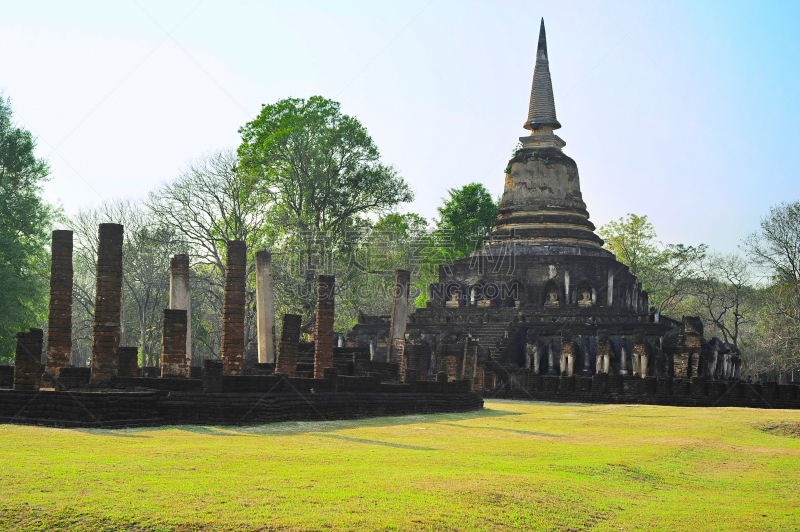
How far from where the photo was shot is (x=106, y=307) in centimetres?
1692

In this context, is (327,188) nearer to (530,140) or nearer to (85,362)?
(530,140)

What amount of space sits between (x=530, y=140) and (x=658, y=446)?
3314 centimetres

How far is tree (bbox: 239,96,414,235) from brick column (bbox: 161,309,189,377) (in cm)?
2112

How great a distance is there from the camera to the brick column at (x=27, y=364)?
14812 mm

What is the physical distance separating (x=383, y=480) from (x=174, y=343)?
11.0m

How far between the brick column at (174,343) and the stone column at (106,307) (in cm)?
157

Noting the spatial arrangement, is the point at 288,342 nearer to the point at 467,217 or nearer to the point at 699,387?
the point at 699,387

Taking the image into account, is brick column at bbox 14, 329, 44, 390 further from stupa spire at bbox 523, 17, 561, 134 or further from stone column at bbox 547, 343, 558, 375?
stupa spire at bbox 523, 17, 561, 134

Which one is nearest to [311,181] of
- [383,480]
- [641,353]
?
[641,353]

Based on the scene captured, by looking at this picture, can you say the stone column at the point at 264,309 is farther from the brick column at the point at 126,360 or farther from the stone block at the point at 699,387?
the stone block at the point at 699,387

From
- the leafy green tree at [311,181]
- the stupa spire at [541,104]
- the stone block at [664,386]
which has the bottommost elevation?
the stone block at [664,386]

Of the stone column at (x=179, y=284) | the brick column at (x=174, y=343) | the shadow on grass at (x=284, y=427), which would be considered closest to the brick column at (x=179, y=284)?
the stone column at (x=179, y=284)

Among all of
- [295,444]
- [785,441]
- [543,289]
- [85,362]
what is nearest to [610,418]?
[785,441]

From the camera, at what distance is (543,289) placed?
40.4 metres
